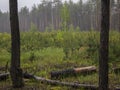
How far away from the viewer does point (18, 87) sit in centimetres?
1045

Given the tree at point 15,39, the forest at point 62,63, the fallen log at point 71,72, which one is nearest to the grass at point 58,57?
the forest at point 62,63

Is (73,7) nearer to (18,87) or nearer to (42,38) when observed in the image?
(42,38)

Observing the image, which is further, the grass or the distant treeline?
the distant treeline

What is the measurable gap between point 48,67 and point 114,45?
191 inches

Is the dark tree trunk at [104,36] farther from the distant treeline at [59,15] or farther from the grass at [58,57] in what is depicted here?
the distant treeline at [59,15]

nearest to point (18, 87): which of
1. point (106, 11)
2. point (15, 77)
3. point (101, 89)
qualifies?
point (15, 77)

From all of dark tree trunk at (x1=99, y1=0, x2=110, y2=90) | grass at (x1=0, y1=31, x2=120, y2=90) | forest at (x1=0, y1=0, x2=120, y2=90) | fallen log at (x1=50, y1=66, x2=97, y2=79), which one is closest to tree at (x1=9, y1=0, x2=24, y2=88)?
forest at (x1=0, y1=0, x2=120, y2=90)

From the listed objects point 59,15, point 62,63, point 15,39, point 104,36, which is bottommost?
point 62,63

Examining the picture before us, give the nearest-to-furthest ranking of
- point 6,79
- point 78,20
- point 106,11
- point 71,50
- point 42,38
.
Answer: point 106,11, point 6,79, point 71,50, point 42,38, point 78,20

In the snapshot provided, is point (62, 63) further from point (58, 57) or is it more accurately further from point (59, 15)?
point (59, 15)

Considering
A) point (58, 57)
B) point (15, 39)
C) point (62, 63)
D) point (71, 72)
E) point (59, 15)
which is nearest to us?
point (15, 39)

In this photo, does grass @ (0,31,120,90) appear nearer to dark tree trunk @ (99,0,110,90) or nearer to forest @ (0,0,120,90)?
forest @ (0,0,120,90)

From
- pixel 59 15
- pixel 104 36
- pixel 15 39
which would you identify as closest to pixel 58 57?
pixel 15 39

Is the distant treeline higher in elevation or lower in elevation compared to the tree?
higher
